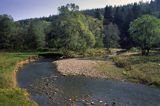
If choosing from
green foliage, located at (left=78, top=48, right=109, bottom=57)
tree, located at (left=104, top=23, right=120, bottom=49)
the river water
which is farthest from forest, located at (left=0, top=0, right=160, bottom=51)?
the river water

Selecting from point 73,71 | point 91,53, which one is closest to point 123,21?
point 91,53

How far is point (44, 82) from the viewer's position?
4909 cm

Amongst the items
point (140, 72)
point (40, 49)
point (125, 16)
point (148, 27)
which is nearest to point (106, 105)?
point (140, 72)

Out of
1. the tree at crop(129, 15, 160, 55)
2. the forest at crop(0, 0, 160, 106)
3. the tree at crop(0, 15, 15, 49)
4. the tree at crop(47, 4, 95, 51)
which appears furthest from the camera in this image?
the tree at crop(0, 15, 15, 49)

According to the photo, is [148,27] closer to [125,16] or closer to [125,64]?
[125,64]

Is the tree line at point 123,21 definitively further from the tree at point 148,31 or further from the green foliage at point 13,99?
the green foliage at point 13,99

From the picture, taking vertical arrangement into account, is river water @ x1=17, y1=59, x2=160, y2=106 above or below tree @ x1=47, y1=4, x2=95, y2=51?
below

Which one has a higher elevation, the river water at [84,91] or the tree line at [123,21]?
the tree line at [123,21]

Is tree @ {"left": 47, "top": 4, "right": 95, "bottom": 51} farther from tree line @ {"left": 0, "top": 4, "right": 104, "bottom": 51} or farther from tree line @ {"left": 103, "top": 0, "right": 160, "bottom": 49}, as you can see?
tree line @ {"left": 103, "top": 0, "right": 160, "bottom": 49}

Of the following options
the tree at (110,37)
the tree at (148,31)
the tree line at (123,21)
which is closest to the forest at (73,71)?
the tree at (148,31)

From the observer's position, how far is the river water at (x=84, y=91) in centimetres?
3619

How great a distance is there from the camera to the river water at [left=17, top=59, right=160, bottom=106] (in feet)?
119

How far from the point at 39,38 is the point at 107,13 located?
229ft

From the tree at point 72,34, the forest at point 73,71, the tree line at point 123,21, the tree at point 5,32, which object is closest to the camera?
the forest at point 73,71
